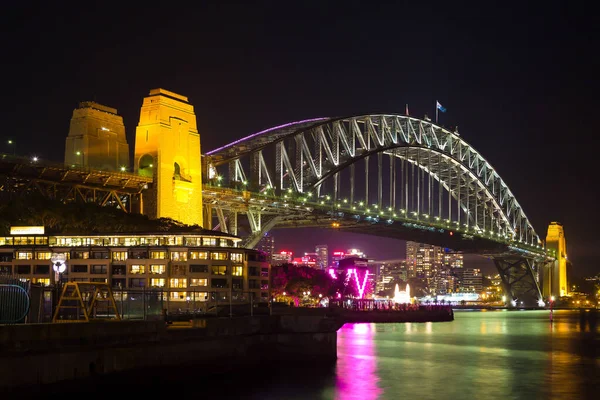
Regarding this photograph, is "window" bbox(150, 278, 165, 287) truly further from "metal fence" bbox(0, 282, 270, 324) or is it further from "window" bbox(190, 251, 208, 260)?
"metal fence" bbox(0, 282, 270, 324)

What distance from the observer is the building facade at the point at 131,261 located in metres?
82.6

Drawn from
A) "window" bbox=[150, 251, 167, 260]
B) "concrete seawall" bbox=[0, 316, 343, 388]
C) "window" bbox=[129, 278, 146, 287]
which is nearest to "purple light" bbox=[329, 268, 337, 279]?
"window" bbox=[150, 251, 167, 260]

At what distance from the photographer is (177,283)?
83.6 m

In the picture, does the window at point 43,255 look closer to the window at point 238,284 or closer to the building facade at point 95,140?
the building facade at point 95,140

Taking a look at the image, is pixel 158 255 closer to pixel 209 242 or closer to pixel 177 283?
pixel 177 283

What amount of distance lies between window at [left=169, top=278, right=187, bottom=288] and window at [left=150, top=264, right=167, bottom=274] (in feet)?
4.27

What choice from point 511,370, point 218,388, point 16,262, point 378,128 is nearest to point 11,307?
point 218,388

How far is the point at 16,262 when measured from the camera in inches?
3246

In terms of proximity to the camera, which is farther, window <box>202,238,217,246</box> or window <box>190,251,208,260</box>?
window <box>202,238,217,246</box>

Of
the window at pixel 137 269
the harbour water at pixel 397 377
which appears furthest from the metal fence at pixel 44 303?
the window at pixel 137 269

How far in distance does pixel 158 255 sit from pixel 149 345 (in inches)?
2020

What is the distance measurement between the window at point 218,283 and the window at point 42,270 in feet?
53.6

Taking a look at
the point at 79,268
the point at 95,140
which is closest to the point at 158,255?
the point at 79,268

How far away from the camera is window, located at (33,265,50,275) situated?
3238 inches
